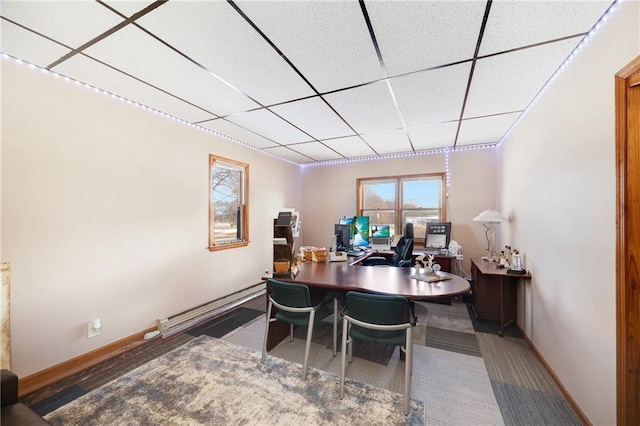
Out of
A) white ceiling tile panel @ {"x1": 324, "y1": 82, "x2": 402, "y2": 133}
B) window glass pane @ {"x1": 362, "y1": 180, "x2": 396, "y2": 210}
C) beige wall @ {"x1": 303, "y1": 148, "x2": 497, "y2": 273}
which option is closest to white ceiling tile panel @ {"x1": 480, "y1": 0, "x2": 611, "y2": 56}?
white ceiling tile panel @ {"x1": 324, "y1": 82, "x2": 402, "y2": 133}

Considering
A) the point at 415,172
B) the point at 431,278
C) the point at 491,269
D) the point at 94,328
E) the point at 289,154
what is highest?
the point at 289,154

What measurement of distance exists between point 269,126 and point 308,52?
1.74 metres

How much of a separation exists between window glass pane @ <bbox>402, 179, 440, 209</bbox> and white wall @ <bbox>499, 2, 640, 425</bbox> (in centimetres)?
231

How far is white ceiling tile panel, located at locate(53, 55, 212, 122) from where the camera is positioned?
6.90 ft

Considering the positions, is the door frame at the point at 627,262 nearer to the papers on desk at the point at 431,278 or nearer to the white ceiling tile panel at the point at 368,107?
the papers on desk at the point at 431,278

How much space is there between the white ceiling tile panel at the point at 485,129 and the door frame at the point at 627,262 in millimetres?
2023

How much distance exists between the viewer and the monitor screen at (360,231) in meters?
5.02

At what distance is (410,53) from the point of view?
1929 mm

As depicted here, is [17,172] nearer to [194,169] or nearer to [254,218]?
[194,169]

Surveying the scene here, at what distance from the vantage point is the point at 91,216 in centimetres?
246

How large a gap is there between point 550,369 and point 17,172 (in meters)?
4.94

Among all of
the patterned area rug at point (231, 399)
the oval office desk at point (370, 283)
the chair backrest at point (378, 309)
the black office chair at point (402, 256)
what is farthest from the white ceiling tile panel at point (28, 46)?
the black office chair at point (402, 256)

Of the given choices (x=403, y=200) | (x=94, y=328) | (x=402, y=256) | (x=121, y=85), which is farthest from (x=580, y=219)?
(x=94, y=328)

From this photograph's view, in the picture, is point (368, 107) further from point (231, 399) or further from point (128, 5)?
point (231, 399)
